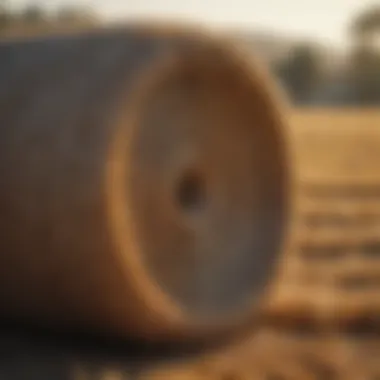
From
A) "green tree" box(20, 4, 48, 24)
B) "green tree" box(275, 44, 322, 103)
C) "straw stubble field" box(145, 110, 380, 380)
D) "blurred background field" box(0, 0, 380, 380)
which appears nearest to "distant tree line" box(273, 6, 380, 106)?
"green tree" box(275, 44, 322, 103)

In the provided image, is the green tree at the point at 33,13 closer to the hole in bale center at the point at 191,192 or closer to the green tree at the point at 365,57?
the green tree at the point at 365,57

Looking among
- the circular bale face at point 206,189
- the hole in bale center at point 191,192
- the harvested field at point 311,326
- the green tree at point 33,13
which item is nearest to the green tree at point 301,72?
the green tree at point 33,13

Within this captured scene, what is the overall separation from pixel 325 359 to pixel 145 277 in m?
1.09

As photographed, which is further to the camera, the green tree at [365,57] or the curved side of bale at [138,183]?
the green tree at [365,57]

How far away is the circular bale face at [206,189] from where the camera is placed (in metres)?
5.70

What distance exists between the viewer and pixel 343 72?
49219mm

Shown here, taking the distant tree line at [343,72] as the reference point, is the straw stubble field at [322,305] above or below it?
below

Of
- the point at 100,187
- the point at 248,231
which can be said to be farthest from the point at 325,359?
the point at 100,187

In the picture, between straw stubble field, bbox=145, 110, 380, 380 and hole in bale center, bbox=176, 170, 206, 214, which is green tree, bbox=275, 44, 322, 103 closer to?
straw stubble field, bbox=145, 110, 380, 380

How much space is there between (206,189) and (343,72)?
43585 mm

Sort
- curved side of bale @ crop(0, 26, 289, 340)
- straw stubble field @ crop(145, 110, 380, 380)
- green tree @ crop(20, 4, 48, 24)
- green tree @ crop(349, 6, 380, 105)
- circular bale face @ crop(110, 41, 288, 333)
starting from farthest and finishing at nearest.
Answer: green tree @ crop(349, 6, 380, 105) < green tree @ crop(20, 4, 48, 24) < straw stubble field @ crop(145, 110, 380, 380) < circular bale face @ crop(110, 41, 288, 333) < curved side of bale @ crop(0, 26, 289, 340)

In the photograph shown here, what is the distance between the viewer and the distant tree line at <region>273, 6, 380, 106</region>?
4281 cm

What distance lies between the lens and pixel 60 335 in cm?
586

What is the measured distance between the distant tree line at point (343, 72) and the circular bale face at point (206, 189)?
3526cm
